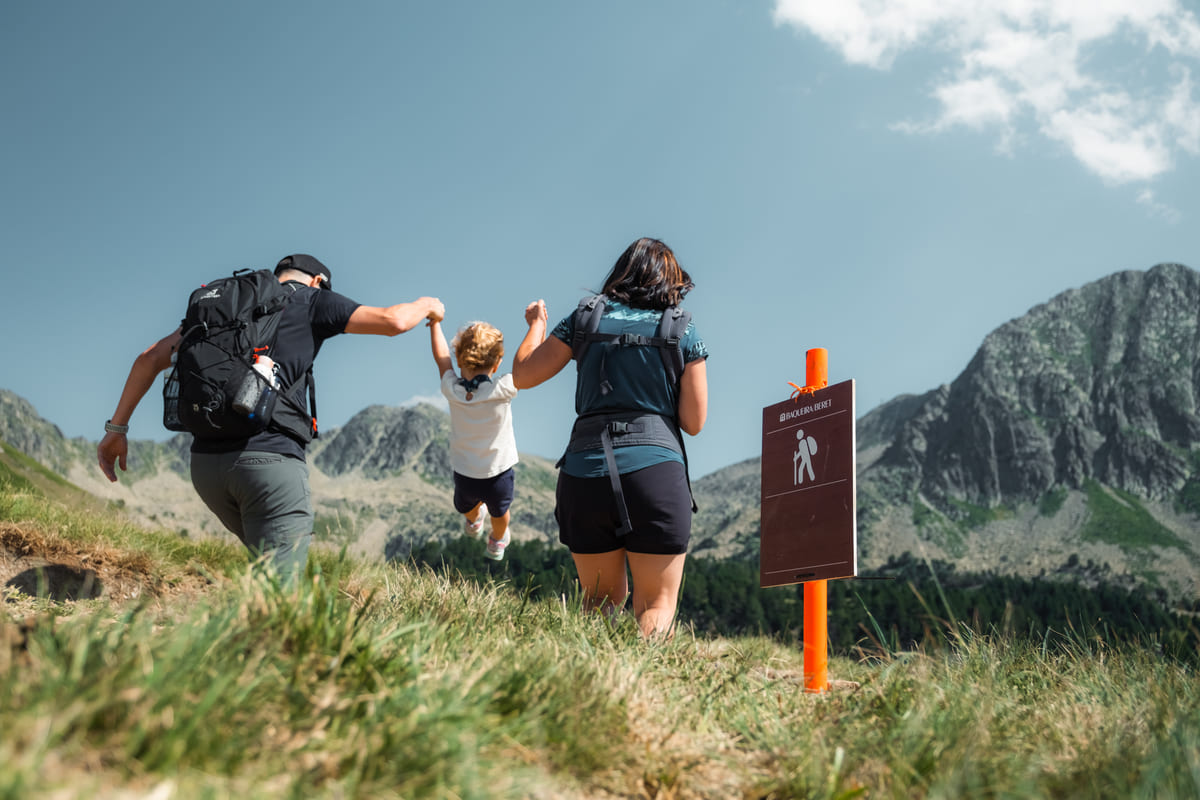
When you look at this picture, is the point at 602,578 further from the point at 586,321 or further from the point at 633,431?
the point at 586,321

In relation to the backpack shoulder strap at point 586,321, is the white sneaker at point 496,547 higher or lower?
lower

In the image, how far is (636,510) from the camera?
4.29m

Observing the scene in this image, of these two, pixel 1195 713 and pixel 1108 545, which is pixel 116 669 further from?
pixel 1108 545

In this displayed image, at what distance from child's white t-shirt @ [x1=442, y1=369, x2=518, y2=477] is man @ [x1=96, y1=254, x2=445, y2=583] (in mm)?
2326

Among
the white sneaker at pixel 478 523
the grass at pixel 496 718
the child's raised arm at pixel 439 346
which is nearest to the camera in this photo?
the grass at pixel 496 718

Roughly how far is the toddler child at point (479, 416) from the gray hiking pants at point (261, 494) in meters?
2.75

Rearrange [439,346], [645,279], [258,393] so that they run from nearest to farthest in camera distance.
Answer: [258,393] < [645,279] < [439,346]

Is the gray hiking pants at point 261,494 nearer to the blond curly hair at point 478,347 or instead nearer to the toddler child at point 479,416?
the toddler child at point 479,416

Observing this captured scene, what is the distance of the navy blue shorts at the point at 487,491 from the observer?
7.46 metres

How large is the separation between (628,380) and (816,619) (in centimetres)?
189

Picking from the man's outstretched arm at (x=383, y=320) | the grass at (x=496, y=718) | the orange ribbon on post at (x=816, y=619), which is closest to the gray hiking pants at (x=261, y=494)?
the grass at (x=496, y=718)

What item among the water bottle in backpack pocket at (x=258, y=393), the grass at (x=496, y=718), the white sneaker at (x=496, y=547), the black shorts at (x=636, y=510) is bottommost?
the grass at (x=496, y=718)

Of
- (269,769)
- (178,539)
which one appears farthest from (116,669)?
(178,539)

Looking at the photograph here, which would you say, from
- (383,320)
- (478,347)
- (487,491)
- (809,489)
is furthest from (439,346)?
(809,489)
